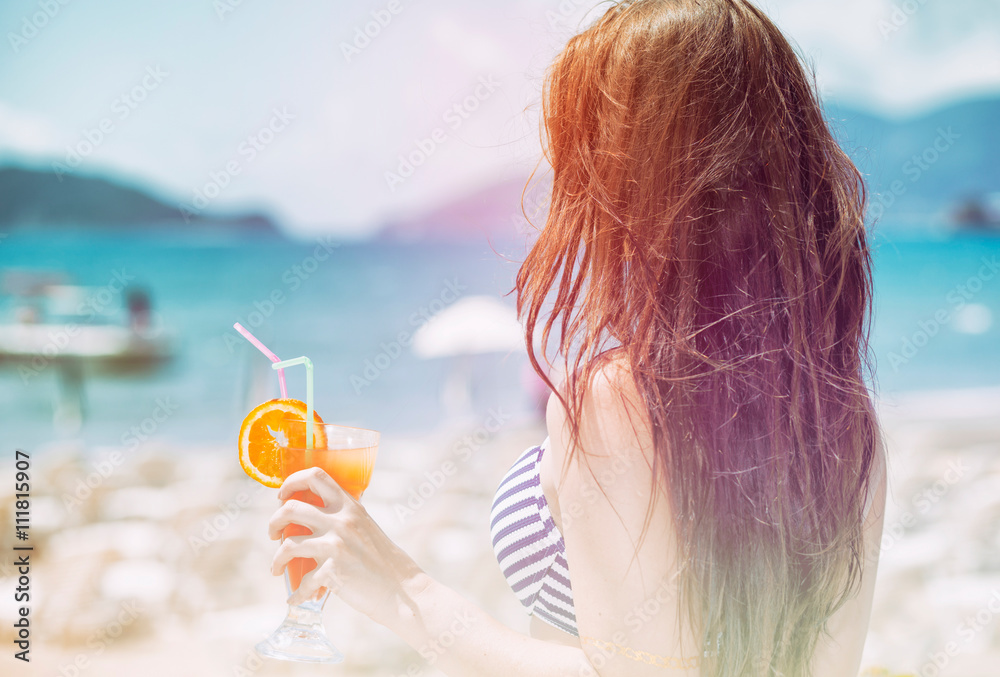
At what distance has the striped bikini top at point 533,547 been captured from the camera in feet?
3.49

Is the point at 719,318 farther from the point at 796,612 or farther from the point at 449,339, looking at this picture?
the point at 449,339

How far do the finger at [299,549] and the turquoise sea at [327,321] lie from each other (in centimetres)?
529

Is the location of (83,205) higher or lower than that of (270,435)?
higher

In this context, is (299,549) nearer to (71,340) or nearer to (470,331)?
(470,331)

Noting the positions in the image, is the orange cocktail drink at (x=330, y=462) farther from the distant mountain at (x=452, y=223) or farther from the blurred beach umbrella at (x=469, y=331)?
the distant mountain at (x=452, y=223)

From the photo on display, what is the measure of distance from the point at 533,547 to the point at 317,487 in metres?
0.36

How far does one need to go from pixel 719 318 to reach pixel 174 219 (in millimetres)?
27334

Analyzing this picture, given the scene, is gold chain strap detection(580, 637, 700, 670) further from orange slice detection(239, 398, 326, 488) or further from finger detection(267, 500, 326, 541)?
orange slice detection(239, 398, 326, 488)

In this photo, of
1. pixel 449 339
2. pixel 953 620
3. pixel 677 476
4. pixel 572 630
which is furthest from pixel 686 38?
pixel 449 339

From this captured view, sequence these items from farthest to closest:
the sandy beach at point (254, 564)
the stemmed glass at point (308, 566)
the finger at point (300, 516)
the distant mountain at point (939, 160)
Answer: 1. the distant mountain at point (939, 160)
2. the sandy beach at point (254, 564)
3. the stemmed glass at point (308, 566)
4. the finger at point (300, 516)

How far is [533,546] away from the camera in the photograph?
1084 mm

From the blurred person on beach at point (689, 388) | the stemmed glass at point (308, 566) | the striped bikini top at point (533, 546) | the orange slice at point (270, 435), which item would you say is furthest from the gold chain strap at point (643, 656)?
the orange slice at point (270, 435)

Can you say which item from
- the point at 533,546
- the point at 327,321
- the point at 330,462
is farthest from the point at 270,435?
the point at 327,321

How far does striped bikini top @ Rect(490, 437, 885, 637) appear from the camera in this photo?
106cm
